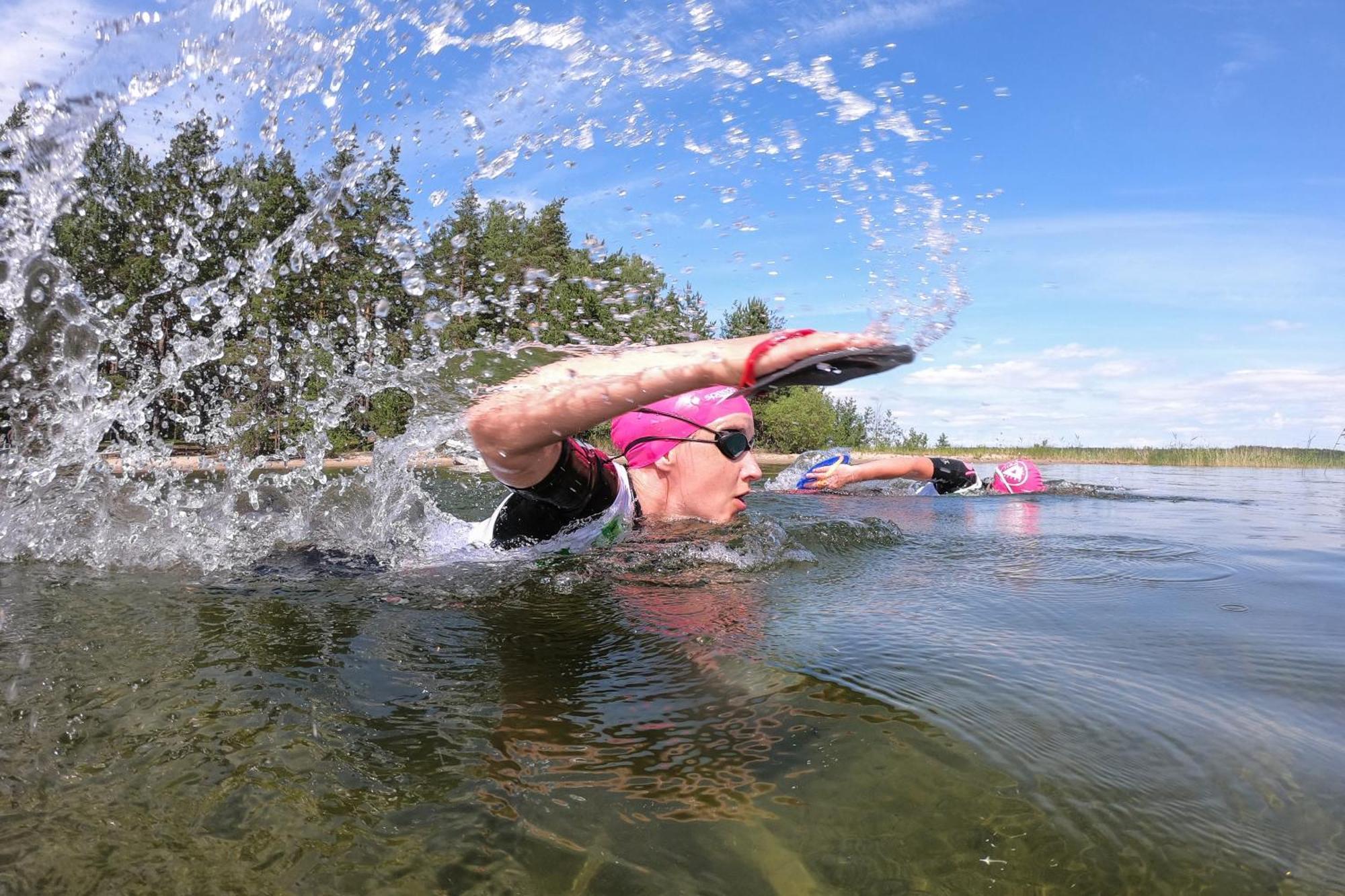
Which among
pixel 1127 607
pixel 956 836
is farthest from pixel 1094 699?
pixel 1127 607

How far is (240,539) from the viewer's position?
431 centimetres

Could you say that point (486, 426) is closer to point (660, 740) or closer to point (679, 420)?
point (660, 740)

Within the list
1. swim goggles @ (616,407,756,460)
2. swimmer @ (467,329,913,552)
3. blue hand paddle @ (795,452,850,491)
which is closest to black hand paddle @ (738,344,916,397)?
swimmer @ (467,329,913,552)

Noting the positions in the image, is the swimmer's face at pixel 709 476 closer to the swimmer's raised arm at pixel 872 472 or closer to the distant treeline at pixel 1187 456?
the swimmer's raised arm at pixel 872 472

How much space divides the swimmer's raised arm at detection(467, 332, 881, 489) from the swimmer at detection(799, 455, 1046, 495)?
299 inches

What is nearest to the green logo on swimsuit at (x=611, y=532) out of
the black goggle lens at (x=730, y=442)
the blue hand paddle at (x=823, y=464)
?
the black goggle lens at (x=730, y=442)

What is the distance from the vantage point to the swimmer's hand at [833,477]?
32.3 ft

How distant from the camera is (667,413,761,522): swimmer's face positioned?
4.02m

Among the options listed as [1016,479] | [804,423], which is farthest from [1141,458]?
[1016,479]

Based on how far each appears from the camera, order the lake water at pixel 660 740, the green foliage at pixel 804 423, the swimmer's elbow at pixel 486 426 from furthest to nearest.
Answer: the green foliage at pixel 804 423 < the swimmer's elbow at pixel 486 426 < the lake water at pixel 660 740

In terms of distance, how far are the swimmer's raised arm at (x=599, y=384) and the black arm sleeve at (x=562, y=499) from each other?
0.34 metres

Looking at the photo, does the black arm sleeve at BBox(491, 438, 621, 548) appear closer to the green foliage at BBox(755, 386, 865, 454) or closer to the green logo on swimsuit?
the green logo on swimsuit

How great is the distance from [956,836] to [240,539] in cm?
421

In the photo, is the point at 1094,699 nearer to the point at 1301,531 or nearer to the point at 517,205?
the point at 517,205
